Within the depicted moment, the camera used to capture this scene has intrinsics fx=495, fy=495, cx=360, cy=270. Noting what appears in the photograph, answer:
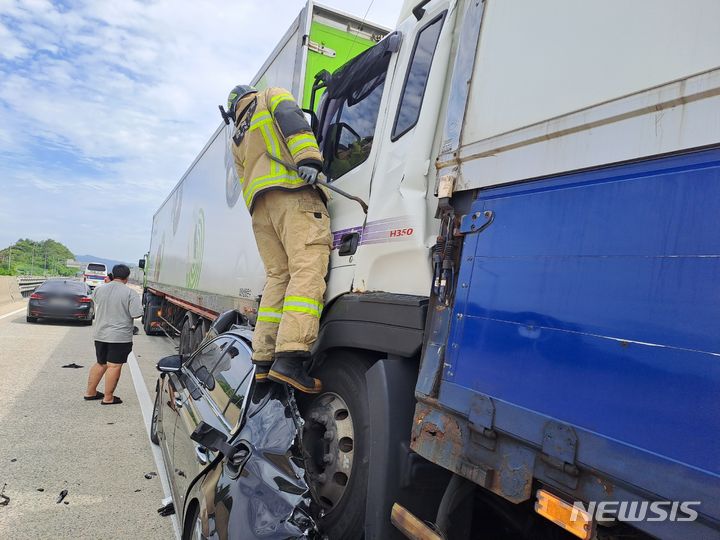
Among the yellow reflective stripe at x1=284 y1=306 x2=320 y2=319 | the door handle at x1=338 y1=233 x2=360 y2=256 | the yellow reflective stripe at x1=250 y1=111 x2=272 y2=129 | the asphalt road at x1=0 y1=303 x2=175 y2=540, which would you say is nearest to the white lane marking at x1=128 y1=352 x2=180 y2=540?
the asphalt road at x1=0 y1=303 x2=175 y2=540

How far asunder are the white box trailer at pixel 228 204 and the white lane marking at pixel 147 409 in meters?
1.39

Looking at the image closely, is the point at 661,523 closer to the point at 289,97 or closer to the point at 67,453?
the point at 289,97

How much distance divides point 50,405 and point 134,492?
119 inches

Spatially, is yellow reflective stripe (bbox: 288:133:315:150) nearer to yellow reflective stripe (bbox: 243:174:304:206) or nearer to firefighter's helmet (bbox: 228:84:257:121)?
yellow reflective stripe (bbox: 243:174:304:206)

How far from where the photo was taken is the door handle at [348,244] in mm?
2635

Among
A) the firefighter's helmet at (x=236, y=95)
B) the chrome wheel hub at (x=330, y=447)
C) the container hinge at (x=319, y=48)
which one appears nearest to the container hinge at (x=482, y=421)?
the chrome wheel hub at (x=330, y=447)

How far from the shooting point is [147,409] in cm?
639

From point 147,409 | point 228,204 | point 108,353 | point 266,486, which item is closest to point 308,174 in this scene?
point 266,486

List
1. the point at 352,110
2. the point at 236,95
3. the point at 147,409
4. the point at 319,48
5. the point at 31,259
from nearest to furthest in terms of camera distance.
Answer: the point at 352,110, the point at 236,95, the point at 319,48, the point at 147,409, the point at 31,259

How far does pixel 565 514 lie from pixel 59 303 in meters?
16.0

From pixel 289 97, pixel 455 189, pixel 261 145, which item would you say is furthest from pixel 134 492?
pixel 455 189

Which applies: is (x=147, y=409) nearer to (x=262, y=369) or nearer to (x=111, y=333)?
(x=111, y=333)

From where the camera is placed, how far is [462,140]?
2.00 meters

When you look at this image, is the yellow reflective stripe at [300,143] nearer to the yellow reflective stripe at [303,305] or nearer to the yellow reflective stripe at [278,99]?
the yellow reflective stripe at [278,99]
